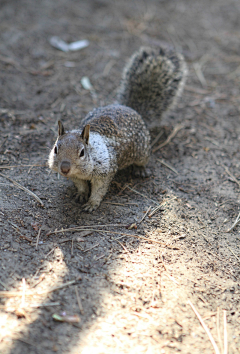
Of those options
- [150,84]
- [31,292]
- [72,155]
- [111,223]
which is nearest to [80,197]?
[111,223]

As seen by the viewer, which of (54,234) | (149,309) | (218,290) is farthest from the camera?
(54,234)

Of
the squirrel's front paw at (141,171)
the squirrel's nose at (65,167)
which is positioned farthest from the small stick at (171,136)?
the squirrel's nose at (65,167)

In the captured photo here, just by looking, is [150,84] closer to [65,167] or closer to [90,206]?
[90,206]

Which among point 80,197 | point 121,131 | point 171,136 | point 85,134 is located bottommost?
point 80,197

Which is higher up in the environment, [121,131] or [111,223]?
[121,131]

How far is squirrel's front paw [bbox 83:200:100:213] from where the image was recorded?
10.8ft

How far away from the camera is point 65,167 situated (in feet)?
8.93

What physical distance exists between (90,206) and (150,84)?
6.44ft

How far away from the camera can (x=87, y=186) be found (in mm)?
3465

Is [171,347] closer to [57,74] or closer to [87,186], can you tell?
[87,186]

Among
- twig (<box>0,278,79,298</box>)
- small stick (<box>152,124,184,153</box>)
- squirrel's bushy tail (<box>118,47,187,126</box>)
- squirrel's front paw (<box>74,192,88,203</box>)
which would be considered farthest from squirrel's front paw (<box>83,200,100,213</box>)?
squirrel's bushy tail (<box>118,47,187,126</box>)

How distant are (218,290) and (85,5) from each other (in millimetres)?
7043

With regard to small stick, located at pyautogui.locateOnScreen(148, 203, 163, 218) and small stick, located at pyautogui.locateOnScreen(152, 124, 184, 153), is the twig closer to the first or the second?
small stick, located at pyautogui.locateOnScreen(148, 203, 163, 218)

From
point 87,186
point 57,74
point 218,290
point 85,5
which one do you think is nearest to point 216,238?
point 218,290
